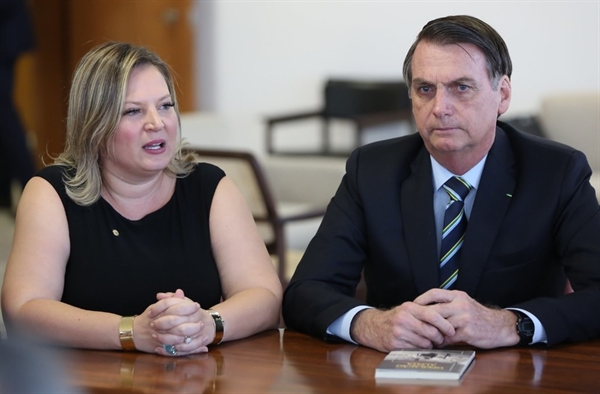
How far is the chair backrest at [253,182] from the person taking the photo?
458cm

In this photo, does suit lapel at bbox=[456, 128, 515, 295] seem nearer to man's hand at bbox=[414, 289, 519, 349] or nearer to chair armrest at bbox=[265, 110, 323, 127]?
man's hand at bbox=[414, 289, 519, 349]

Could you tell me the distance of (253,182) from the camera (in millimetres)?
4633

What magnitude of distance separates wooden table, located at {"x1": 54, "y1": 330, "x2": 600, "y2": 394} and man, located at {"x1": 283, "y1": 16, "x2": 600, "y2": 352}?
0.12m

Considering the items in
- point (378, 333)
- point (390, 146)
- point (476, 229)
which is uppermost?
point (390, 146)

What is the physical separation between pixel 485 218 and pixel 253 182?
8.12ft

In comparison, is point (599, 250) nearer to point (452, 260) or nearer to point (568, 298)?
point (568, 298)

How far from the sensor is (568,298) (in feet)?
6.86

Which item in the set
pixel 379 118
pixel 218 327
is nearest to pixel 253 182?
pixel 379 118

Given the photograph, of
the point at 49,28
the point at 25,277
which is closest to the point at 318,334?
the point at 25,277

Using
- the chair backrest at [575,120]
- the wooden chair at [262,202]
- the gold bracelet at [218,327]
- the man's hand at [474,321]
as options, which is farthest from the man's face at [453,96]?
the wooden chair at [262,202]

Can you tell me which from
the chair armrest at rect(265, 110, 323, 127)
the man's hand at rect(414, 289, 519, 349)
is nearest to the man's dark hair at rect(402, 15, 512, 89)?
the man's hand at rect(414, 289, 519, 349)

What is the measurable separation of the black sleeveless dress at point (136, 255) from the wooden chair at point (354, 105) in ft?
12.8

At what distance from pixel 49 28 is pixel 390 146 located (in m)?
6.07

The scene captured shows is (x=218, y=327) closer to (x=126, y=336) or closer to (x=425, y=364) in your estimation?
(x=126, y=336)
